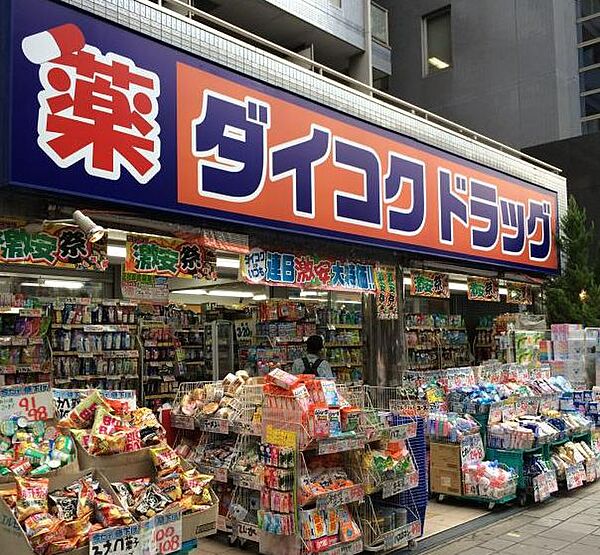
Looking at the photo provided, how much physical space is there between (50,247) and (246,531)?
287cm

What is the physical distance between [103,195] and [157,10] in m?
1.97

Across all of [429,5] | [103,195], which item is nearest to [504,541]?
[103,195]

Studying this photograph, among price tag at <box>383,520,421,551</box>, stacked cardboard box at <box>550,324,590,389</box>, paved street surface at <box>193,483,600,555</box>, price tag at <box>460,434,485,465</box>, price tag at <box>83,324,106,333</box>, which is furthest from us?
stacked cardboard box at <box>550,324,590,389</box>

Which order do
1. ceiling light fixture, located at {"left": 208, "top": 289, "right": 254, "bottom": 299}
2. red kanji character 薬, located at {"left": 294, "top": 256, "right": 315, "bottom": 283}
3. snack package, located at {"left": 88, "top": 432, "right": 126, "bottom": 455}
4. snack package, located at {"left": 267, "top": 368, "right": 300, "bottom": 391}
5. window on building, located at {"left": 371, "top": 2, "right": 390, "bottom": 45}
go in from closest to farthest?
snack package, located at {"left": 88, "top": 432, "right": 126, "bottom": 455}, snack package, located at {"left": 267, "top": 368, "right": 300, "bottom": 391}, red kanji character 薬, located at {"left": 294, "top": 256, "right": 315, "bottom": 283}, ceiling light fixture, located at {"left": 208, "top": 289, "right": 254, "bottom": 299}, window on building, located at {"left": 371, "top": 2, "right": 390, "bottom": 45}

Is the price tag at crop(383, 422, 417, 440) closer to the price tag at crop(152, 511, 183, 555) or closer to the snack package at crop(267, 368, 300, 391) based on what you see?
the snack package at crop(267, 368, 300, 391)

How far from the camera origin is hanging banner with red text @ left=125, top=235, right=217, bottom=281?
5.93m

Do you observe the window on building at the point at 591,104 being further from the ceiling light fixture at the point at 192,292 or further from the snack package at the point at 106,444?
the snack package at the point at 106,444

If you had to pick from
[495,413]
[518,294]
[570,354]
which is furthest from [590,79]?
[495,413]

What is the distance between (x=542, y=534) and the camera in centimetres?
592

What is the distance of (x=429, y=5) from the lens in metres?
17.8

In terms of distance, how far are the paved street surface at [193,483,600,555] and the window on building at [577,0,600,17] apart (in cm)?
1402

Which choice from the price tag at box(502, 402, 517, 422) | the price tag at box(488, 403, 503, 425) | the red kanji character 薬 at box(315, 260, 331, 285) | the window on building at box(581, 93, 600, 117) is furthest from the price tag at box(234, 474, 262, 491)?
→ the window on building at box(581, 93, 600, 117)

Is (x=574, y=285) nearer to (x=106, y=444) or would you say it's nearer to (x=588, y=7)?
(x=588, y=7)

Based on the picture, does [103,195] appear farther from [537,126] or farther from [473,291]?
[537,126]
